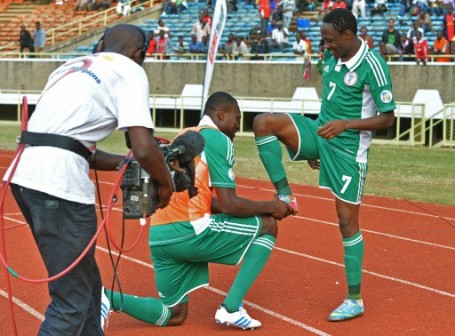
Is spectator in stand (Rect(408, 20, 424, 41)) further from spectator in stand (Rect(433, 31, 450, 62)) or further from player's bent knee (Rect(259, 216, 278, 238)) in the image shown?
player's bent knee (Rect(259, 216, 278, 238))

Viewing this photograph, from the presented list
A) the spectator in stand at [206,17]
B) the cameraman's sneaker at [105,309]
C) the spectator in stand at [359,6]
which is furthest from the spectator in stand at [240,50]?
the cameraman's sneaker at [105,309]

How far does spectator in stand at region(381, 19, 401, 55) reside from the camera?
25672 mm

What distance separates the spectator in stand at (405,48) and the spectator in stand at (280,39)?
4.24 meters

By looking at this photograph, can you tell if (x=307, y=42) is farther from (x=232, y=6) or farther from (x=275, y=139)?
(x=275, y=139)

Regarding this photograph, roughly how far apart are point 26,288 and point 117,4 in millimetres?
30995

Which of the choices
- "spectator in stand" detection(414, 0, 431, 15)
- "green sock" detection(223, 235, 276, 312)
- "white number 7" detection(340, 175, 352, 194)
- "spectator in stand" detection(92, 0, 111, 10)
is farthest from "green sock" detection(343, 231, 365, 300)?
"spectator in stand" detection(92, 0, 111, 10)

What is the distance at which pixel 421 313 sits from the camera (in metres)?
6.63

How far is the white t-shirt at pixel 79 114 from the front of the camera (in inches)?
171

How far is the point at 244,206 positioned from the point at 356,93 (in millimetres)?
1142

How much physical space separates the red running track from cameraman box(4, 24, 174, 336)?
172cm

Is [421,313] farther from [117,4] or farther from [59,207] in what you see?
[117,4]

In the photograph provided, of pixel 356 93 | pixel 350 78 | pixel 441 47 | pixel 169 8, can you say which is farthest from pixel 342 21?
pixel 169 8

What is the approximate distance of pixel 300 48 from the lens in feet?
90.5

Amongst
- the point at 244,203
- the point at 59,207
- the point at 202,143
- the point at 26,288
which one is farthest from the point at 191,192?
the point at 26,288
